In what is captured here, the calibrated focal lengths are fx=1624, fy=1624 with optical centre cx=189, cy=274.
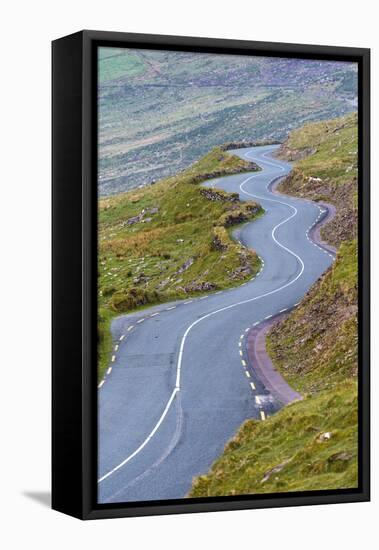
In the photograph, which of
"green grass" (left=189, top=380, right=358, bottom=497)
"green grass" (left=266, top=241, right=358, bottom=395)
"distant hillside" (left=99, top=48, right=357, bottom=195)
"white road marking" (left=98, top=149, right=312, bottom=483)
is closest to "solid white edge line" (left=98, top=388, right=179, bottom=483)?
"white road marking" (left=98, top=149, right=312, bottom=483)

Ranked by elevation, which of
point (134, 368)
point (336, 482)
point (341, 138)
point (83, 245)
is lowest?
point (336, 482)

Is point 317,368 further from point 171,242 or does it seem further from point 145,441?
point 145,441

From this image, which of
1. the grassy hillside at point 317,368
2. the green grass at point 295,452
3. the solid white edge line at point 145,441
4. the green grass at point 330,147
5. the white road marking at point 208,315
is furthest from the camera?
the green grass at point 330,147

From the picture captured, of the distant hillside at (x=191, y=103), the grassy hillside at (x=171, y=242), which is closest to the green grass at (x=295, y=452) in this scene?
the grassy hillside at (x=171, y=242)

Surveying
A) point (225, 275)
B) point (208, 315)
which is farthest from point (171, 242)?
point (208, 315)

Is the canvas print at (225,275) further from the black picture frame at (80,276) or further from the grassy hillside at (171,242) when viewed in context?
the black picture frame at (80,276)

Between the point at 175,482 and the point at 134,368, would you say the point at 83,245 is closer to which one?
the point at 134,368

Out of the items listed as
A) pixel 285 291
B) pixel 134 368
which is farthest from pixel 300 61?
pixel 134 368

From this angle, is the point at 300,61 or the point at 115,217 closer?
the point at 115,217
